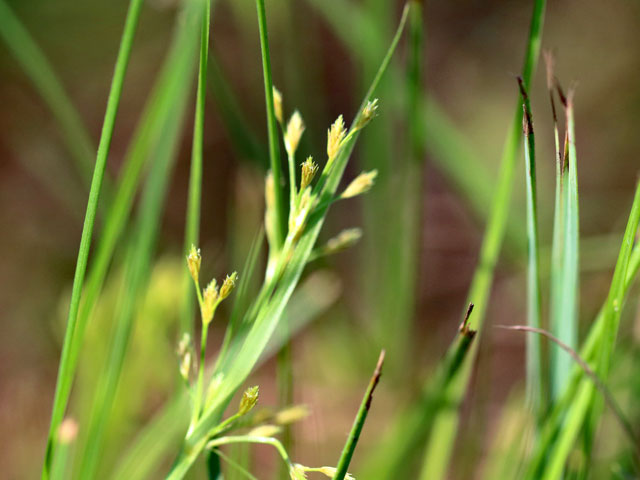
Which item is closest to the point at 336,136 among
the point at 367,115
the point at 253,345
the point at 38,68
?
the point at 367,115

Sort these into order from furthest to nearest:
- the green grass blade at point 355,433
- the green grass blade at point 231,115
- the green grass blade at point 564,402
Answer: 1. the green grass blade at point 231,115
2. the green grass blade at point 564,402
3. the green grass blade at point 355,433

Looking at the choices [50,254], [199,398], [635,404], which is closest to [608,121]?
[635,404]

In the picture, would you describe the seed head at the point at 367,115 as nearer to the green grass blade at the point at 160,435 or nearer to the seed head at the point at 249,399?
the seed head at the point at 249,399

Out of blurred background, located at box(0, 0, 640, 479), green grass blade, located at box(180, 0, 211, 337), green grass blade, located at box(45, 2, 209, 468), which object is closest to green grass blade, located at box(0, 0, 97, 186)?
blurred background, located at box(0, 0, 640, 479)

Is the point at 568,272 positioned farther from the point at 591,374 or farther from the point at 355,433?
the point at 355,433

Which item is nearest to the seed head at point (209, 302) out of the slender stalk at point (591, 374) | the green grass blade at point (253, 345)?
the green grass blade at point (253, 345)

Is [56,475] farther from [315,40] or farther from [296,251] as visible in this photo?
[315,40]
